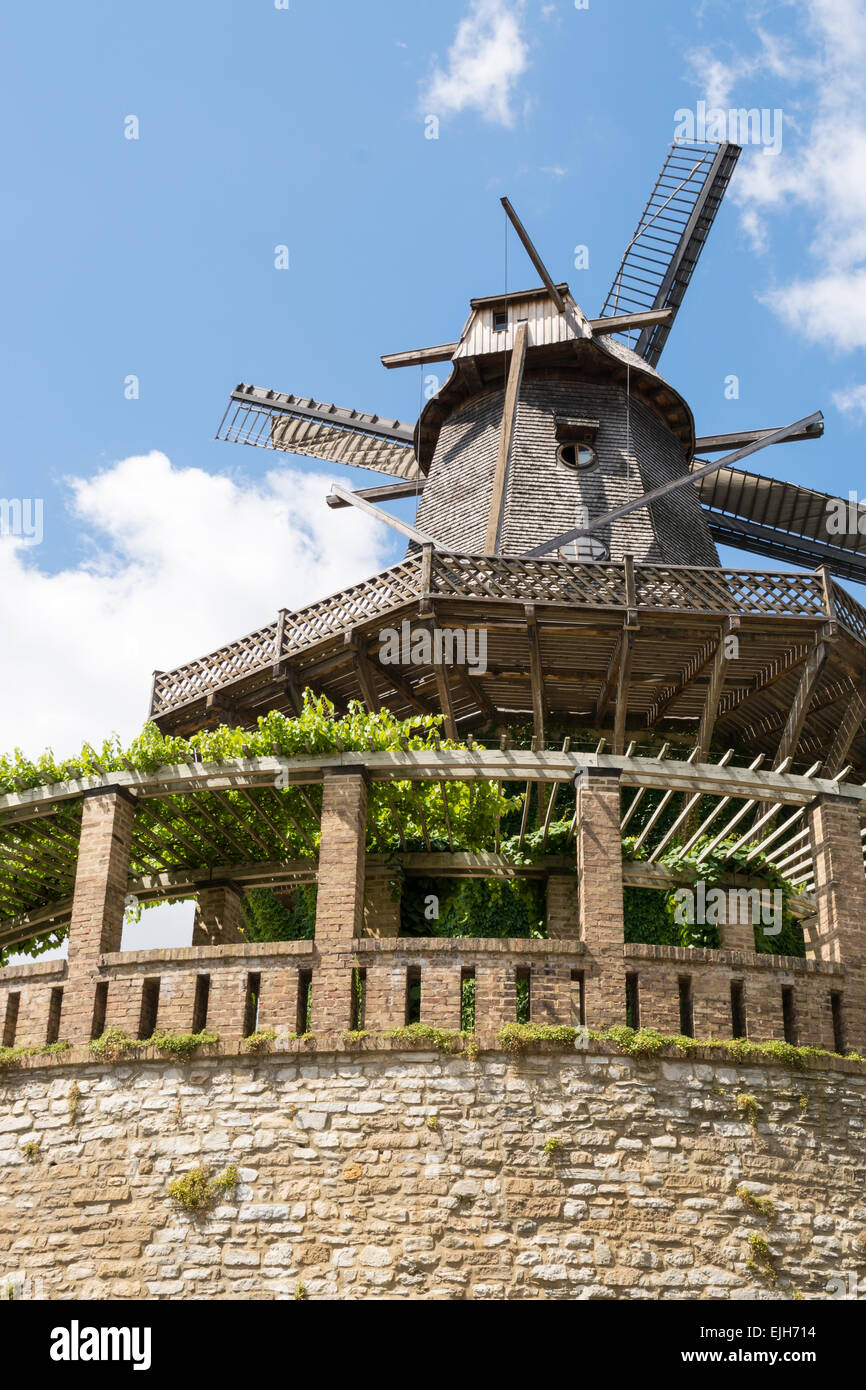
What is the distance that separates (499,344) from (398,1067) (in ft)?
47.7

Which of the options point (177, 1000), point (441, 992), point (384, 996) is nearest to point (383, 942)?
point (384, 996)

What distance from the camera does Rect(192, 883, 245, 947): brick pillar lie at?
15719 mm

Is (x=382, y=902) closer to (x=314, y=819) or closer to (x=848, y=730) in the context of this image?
(x=314, y=819)

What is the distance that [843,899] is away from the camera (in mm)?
11500

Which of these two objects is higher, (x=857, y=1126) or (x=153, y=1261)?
(x=857, y=1126)

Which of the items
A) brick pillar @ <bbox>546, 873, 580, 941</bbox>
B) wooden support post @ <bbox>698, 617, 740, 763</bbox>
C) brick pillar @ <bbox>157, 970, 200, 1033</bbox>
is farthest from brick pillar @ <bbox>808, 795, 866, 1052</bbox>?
brick pillar @ <bbox>157, 970, 200, 1033</bbox>

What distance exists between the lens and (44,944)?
51.6ft

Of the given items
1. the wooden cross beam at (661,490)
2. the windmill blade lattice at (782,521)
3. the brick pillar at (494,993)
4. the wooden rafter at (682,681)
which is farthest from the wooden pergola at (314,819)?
the windmill blade lattice at (782,521)

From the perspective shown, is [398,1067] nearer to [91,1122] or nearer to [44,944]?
[91,1122]

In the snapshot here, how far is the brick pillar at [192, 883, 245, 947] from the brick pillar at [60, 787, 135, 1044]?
11.8ft

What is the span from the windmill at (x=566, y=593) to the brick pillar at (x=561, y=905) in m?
1.96

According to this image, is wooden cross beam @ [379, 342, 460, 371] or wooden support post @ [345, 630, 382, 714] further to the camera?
wooden cross beam @ [379, 342, 460, 371]

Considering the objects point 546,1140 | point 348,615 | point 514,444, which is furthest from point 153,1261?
A: point 514,444

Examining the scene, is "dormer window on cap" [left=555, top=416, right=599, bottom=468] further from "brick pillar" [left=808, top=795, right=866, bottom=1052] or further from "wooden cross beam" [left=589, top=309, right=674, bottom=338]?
"brick pillar" [left=808, top=795, right=866, bottom=1052]
